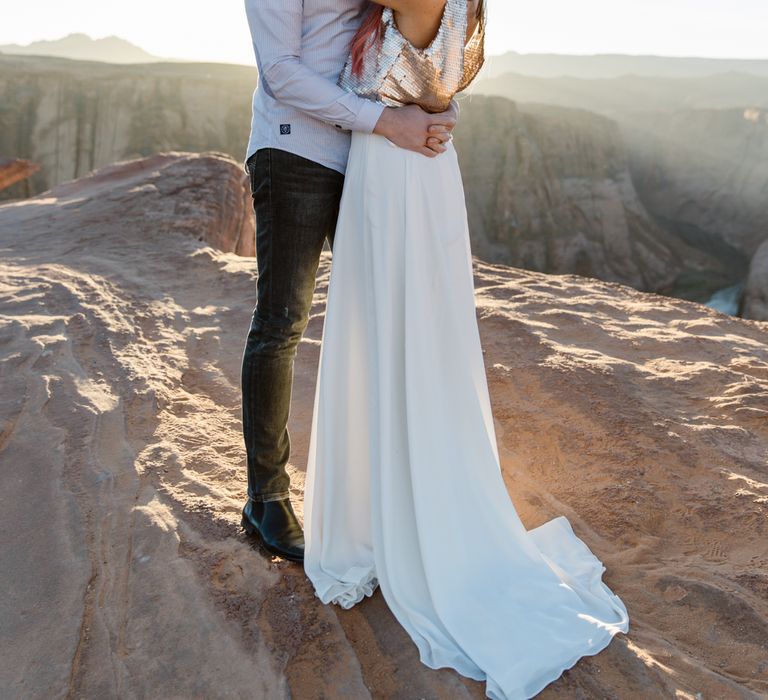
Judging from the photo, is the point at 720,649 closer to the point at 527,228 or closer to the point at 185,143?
the point at 527,228

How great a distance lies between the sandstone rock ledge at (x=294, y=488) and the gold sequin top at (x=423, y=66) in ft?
3.62

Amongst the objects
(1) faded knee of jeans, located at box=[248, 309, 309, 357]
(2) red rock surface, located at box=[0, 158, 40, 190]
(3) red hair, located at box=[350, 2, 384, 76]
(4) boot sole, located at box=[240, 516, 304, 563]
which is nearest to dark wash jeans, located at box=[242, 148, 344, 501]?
(1) faded knee of jeans, located at box=[248, 309, 309, 357]

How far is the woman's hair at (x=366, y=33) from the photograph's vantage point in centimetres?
141

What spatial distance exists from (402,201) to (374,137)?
14 cm

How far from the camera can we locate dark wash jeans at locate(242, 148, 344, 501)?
1.54 m

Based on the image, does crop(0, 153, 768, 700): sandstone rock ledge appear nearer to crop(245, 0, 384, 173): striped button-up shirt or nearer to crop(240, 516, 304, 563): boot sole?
crop(240, 516, 304, 563): boot sole

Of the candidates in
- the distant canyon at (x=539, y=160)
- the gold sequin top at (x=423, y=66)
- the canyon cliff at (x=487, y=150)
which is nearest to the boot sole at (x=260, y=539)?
the gold sequin top at (x=423, y=66)

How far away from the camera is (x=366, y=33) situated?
1419mm

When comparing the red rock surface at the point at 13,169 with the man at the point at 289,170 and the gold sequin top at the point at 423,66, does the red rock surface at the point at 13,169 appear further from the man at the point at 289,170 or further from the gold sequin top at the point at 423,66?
the gold sequin top at the point at 423,66

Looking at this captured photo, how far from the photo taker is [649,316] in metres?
3.67

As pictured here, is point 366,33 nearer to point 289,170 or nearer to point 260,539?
point 289,170

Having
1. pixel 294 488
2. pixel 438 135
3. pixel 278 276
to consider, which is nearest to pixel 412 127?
pixel 438 135

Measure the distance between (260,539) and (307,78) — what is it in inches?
42.7

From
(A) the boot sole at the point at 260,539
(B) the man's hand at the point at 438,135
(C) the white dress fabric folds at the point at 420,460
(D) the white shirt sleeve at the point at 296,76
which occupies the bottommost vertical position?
(A) the boot sole at the point at 260,539
